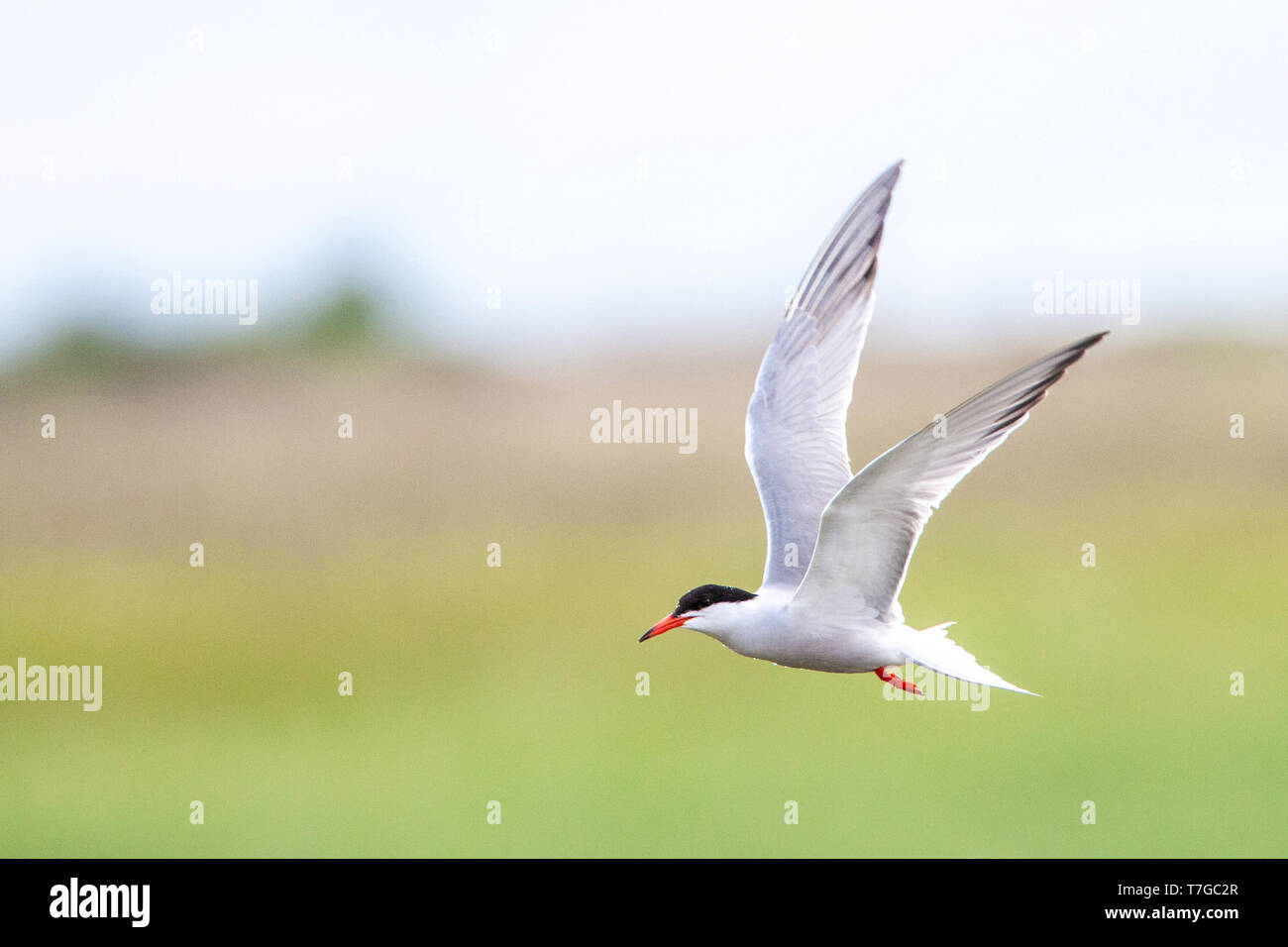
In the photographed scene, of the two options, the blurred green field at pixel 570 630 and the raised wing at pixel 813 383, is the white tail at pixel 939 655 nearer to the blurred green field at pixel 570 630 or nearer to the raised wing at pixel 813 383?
the raised wing at pixel 813 383

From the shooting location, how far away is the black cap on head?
14.0 ft

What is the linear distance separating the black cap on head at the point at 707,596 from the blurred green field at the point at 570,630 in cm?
1624

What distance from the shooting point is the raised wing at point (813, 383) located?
5203 millimetres

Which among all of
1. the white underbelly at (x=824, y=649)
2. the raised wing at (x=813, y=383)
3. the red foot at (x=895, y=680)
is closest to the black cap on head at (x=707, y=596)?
the white underbelly at (x=824, y=649)

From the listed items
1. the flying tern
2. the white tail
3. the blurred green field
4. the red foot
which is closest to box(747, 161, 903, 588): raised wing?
the flying tern

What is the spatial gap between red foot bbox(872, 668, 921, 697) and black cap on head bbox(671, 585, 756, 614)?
0.45 metres

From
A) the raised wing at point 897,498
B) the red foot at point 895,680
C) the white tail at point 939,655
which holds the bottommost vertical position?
the red foot at point 895,680

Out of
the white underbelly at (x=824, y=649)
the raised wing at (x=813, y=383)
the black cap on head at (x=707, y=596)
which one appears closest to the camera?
the white underbelly at (x=824, y=649)

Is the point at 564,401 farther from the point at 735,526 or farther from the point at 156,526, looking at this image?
the point at 156,526

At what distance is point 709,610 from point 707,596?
0.06m

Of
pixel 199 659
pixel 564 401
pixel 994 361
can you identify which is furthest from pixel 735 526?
pixel 199 659

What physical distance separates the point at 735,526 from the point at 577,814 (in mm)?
8100

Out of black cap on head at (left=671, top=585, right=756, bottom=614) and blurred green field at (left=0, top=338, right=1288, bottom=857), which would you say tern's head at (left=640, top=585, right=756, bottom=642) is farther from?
blurred green field at (left=0, top=338, right=1288, bottom=857)

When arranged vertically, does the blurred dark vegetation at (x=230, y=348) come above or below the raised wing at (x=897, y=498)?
above
